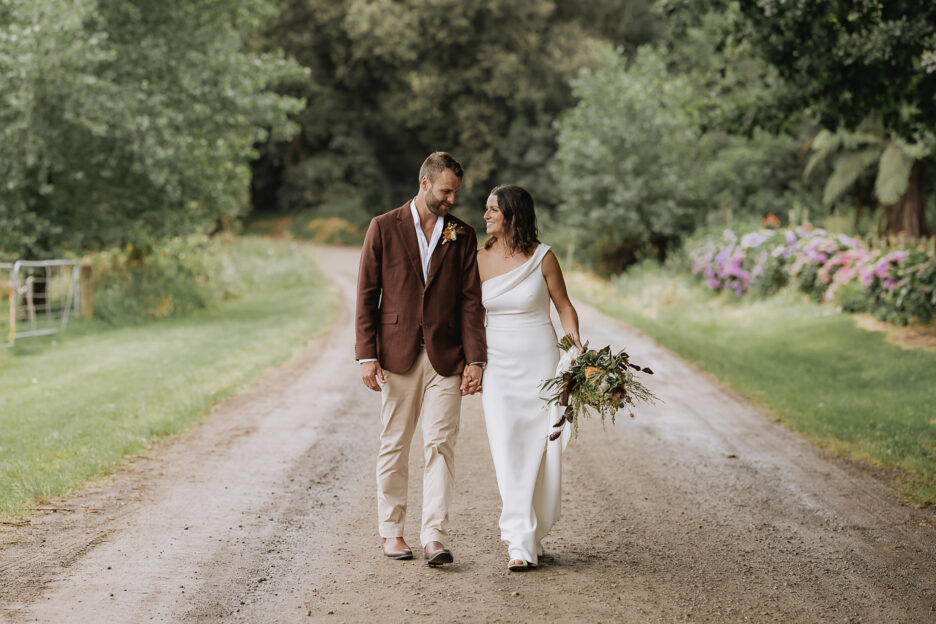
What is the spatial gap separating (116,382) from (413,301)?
8.22 metres

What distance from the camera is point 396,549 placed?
5691 millimetres

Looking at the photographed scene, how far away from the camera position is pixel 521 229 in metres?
5.69

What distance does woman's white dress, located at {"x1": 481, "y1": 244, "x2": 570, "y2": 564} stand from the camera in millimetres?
5664

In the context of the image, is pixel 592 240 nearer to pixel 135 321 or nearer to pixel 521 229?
pixel 135 321

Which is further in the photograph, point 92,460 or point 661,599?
point 92,460

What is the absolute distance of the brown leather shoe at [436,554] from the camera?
5500 mm

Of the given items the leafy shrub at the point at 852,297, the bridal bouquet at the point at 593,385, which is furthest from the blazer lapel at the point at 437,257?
the leafy shrub at the point at 852,297

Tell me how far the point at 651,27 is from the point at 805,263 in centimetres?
3168

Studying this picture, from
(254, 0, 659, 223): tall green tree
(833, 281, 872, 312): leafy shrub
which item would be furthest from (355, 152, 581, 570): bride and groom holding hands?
(254, 0, 659, 223): tall green tree

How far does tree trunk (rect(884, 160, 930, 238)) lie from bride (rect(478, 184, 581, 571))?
22.6 meters

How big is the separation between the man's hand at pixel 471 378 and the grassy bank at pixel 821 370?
366 cm

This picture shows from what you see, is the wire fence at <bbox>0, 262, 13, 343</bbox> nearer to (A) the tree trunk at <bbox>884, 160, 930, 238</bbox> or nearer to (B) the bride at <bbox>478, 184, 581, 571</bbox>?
(B) the bride at <bbox>478, 184, 581, 571</bbox>

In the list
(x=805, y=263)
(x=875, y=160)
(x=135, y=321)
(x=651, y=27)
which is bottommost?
(x=135, y=321)

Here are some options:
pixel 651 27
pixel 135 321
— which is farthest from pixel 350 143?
pixel 135 321
